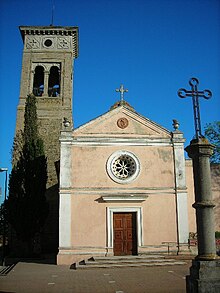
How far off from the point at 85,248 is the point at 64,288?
7.24 m

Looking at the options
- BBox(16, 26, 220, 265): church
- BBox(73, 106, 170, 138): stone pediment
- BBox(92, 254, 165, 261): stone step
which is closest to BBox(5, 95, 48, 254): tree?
BBox(16, 26, 220, 265): church

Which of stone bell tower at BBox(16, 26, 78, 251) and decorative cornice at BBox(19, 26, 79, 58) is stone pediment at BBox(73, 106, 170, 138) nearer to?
stone bell tower at BBox(16, 26, 78, 251)

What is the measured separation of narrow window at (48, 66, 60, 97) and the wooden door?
17010mm

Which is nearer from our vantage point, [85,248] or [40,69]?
[85,248]

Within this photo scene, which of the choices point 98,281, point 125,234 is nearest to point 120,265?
point 125,234

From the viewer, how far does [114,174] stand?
64.7 ft

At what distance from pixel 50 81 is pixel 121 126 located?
53.6 ft

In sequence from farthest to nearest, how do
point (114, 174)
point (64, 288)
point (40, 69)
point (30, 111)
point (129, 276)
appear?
point (40, 69) → point (30, 111) → point (114, 174) → point (129, 276) → point (64, 288)

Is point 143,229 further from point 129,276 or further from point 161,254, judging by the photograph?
point 129,276

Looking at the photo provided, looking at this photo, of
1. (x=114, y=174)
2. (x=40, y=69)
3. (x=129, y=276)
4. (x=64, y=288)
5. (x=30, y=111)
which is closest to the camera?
(x=64, y=288)

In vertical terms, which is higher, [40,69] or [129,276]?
[40,69]

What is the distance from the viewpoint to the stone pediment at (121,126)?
2027 centimetres

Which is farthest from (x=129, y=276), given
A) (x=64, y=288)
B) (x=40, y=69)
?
(x=40, y=69)

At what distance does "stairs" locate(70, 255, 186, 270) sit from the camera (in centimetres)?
1652
